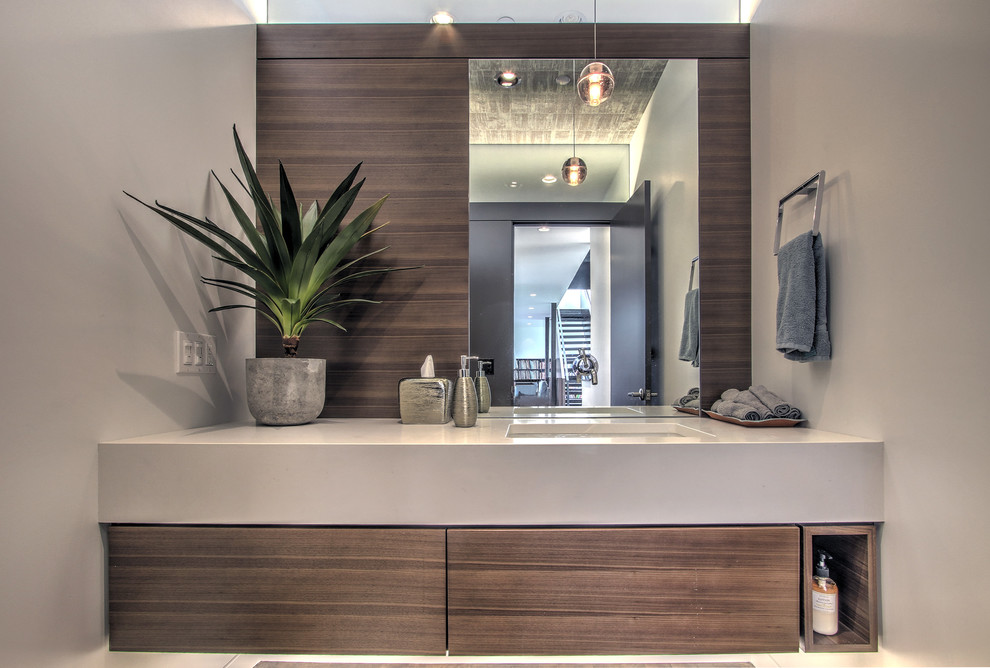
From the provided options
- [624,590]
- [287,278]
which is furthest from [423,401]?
[624,590]

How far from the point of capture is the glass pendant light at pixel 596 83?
160 centimetres

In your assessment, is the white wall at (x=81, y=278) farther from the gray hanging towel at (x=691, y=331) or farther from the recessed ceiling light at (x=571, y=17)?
the gray hanging towel at (x=691, y=331)

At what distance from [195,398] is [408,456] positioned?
0.71m

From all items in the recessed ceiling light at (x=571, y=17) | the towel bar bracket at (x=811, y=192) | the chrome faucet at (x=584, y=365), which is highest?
the recessed ceiling light at (x=571, y=17)

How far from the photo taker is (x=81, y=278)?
3.40 feet

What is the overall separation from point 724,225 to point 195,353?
170 centimetres

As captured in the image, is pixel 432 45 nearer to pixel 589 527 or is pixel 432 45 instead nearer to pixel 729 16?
pixel 729 16

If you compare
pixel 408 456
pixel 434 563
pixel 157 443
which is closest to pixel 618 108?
pixel 408 456

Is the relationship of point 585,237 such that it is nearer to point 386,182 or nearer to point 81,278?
point 386,182

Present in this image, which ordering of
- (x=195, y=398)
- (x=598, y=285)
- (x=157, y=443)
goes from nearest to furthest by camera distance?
1. (x=157, y=443)
2. (x=195, y=398)
3. (x=598, y=285)

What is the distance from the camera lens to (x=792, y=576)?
43.6 inches

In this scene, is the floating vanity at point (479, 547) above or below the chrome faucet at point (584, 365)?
below

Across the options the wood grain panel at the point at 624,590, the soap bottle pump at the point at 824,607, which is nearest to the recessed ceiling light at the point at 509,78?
the wood grain panel at the point at 624,590

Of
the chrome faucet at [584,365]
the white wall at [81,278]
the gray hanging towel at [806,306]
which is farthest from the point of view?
the chrome faucet at [584,365]
